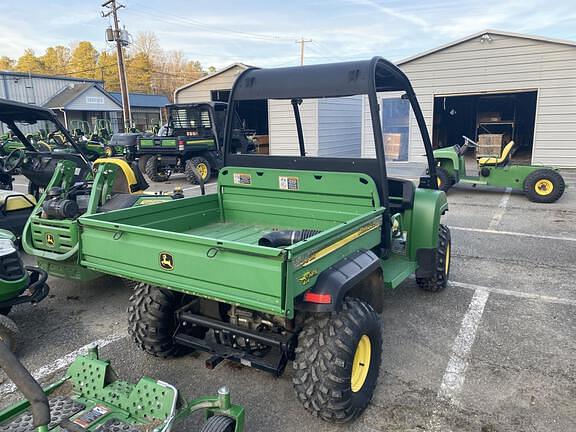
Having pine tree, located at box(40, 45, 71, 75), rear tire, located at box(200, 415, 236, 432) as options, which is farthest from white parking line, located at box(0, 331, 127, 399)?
pine tree, located at box(40, 45, 71, 75)

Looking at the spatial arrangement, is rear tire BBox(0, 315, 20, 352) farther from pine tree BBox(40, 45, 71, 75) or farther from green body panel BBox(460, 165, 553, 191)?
pine tree BBox(40, 45, 71, 75)

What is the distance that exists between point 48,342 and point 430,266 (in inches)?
134

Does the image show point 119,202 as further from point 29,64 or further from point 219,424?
point 29,64

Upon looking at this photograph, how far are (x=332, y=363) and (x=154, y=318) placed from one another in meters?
1.40

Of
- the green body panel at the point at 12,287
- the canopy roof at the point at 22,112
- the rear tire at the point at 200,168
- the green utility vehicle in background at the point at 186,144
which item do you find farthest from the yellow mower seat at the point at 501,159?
the green body panel at the point at 12,287

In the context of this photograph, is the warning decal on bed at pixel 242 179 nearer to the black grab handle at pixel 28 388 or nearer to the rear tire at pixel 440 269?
the rear tire at pixel 440 269

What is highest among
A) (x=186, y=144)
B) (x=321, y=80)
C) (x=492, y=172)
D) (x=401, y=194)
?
(x=321, y=80)

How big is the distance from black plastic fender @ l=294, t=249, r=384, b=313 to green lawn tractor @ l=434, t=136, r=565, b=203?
7.07 metres

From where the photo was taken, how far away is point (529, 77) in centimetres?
1316

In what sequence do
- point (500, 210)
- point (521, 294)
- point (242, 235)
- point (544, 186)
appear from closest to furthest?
point (242, 235) → point (521, 294) → point (500, 210) → point (544, 186)

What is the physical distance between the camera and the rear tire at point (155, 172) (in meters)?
13.0

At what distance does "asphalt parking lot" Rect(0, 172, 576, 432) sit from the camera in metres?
2.80

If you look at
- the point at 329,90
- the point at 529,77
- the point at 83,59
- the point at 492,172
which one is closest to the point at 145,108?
the point at 83,59

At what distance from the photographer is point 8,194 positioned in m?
5.64
